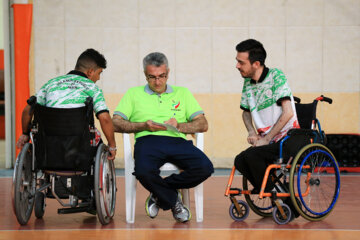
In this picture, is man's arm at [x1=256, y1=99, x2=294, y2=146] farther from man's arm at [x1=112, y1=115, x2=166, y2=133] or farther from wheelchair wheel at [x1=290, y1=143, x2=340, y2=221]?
man's arm at [x1=112, y1=115, x2=166, y2=133]

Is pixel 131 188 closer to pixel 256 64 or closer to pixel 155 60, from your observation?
pixel 155 60

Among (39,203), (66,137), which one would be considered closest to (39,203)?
(39,203)

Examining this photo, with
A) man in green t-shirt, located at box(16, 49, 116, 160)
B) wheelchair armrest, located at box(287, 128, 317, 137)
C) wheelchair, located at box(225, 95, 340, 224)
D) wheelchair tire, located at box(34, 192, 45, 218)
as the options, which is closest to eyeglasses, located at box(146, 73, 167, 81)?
man in green t-shirt, located at box(16, 49, 116, 160)

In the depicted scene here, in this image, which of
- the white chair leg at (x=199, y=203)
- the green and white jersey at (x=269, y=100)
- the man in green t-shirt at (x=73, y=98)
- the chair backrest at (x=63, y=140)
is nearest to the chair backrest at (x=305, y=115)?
the green and white jersey at (x=269, y=100)

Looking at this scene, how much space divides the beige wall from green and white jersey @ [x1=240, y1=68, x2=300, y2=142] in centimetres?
342

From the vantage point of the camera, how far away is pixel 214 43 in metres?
7.64

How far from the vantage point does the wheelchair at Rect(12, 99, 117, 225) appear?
12.6ft

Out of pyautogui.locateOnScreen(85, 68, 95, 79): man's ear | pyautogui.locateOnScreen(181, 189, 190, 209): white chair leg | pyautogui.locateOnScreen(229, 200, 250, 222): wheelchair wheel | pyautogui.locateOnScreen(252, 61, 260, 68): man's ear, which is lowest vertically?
pyautogui.locateOnScreen(229, 200, 250, 222): wheelchair wheel

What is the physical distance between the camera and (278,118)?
4148mm

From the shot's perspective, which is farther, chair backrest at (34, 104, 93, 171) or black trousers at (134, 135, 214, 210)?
black trousers at (134, 135, 214, 210)

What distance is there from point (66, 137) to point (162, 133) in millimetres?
632

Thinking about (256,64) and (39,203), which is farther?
(256,64)

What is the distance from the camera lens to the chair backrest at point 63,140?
3.87 metres

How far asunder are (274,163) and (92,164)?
3.56 feet
